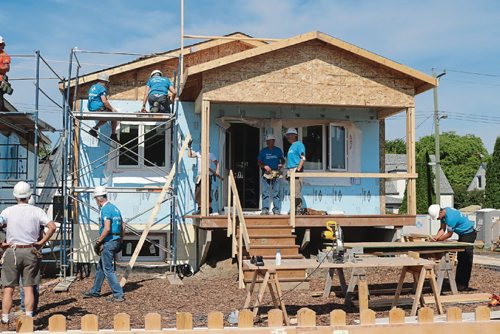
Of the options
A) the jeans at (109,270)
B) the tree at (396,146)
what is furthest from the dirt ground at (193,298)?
the tree at (396,146)

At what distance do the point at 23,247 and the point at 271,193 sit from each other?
767cm

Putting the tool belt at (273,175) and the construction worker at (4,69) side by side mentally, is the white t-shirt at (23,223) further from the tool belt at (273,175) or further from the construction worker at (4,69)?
the tool belt at (273,175)

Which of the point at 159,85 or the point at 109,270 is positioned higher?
the point at 159,85

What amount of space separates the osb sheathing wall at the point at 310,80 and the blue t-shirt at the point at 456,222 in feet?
10.6

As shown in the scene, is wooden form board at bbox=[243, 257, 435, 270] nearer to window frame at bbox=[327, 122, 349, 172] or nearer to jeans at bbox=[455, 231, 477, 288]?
jeans at bbox=[455, 231, 477, 288]

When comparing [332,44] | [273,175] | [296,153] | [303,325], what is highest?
[332,44]

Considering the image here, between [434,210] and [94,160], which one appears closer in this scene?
[434,210]

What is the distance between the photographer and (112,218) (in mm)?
10617

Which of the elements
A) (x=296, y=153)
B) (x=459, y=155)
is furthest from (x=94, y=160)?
(x=459, y=155)

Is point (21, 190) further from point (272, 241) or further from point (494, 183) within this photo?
point (494, 183)

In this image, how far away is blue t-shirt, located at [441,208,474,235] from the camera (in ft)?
38.3

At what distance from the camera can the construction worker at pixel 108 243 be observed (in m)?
10.5

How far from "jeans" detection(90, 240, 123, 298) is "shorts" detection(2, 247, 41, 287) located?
2.59 metres

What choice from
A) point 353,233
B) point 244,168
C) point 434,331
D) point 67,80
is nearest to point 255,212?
point 244,168
